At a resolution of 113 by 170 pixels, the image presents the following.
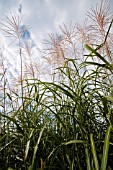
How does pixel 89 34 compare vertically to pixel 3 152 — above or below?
above

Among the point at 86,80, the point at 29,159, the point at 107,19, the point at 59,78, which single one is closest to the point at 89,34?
the point at 107,19

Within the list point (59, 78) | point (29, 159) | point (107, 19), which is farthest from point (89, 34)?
point (29, 159)

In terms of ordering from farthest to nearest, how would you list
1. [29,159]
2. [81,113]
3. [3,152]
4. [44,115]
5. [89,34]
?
[89,34] < [44,115] < [3,152] < [29,159] < [81,113]

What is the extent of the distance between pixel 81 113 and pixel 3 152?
28.3 inches

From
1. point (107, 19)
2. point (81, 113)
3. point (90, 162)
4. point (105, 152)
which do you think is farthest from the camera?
point (107, 19)

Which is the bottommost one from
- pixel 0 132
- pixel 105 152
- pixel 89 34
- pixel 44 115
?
pixel 105 152

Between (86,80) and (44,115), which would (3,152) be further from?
(86,80)

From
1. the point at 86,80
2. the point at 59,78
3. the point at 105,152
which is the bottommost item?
the point at 105,152

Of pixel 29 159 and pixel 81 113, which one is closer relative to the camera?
pixel 81 113

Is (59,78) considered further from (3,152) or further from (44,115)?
(3,152)

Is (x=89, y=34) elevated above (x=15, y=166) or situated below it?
above

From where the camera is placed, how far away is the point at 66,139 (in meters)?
1.52

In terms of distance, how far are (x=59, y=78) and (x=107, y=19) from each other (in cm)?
79

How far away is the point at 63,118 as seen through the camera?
171 centimetres
